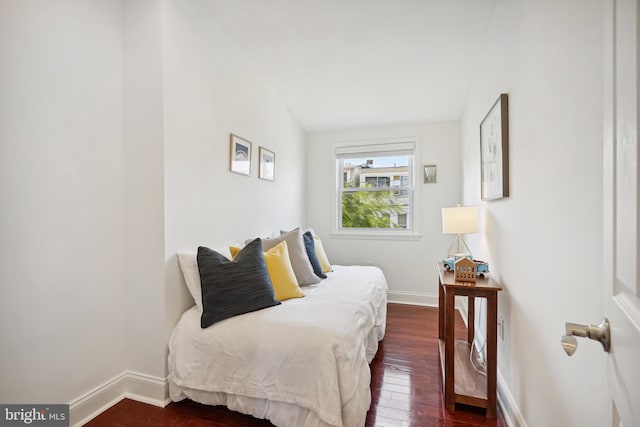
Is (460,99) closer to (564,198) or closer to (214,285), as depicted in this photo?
(564,198)

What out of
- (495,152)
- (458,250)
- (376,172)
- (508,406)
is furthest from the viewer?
(376,172)

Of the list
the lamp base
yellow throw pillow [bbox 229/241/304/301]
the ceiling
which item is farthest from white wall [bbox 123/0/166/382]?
the lamp base

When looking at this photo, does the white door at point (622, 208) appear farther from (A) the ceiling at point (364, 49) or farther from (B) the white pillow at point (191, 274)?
(B) the white pillow at point (191, 274)

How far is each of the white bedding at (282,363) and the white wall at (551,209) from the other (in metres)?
0.83

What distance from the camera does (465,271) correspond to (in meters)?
1.70

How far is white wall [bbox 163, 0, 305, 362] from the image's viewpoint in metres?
1.72

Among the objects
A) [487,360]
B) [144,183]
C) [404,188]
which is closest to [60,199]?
[144,183]

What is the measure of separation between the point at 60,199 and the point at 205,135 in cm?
94

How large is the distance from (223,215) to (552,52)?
2.17 m

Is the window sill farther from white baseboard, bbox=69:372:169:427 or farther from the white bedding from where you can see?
white baseboard, bbox=69:372:169:427

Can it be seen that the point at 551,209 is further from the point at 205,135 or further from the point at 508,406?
the point at 205,135

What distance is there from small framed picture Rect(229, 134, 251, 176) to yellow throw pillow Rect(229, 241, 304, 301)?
0.86 meters

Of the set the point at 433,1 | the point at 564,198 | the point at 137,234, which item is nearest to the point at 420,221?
the point at 433,1

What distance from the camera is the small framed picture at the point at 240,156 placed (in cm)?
230
